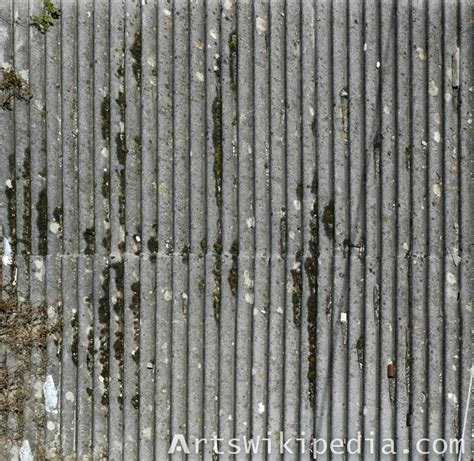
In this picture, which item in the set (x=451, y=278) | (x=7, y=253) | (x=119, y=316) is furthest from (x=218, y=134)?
(x=451, y=278)

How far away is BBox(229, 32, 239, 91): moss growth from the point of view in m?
5.29

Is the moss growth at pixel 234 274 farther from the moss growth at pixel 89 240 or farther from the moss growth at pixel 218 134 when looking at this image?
the moss growth at pixel 89 240

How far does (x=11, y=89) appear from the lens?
521 centimetres

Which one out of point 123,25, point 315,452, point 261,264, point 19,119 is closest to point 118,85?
point 123,25

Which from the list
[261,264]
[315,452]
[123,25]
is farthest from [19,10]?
[315,452]

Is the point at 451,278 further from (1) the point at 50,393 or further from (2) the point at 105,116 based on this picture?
(1) the point at 50,393

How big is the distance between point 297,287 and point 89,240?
6.35ft

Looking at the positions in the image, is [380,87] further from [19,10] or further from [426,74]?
[19,10]

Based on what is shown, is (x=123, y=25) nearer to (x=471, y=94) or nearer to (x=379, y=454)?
(x=471, y=94)

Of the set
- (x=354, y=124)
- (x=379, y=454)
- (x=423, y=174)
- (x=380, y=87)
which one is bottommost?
(x=379, y=454)

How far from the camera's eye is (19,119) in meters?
5.24

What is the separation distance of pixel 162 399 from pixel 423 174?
10.3 ft

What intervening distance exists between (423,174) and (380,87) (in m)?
0.89

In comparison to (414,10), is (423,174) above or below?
below
